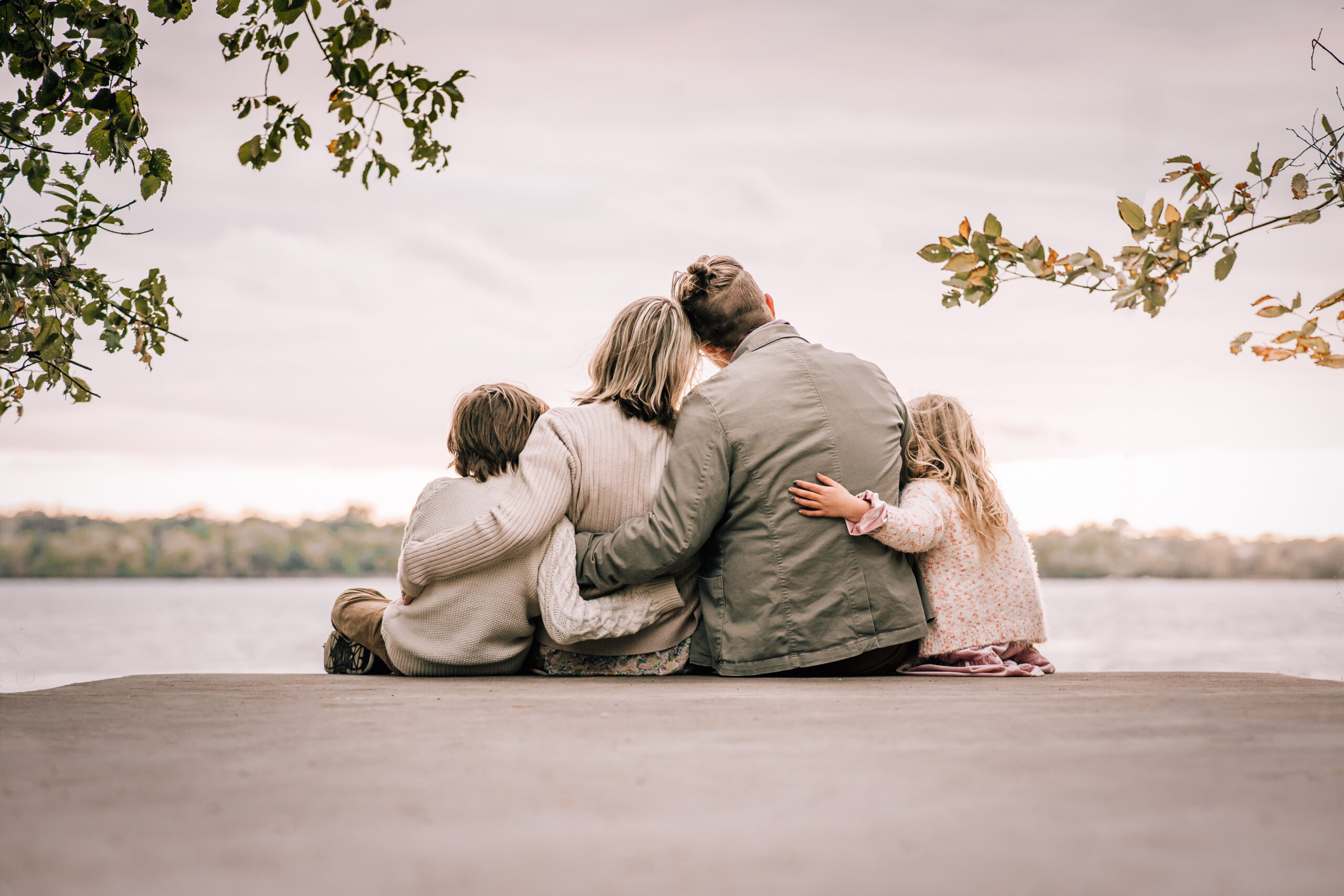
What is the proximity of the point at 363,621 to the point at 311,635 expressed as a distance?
96.4 ft

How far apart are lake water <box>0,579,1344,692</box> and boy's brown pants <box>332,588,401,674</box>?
883 mm

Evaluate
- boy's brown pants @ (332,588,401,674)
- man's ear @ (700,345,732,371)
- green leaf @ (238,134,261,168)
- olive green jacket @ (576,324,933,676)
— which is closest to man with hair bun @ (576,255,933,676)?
olive green jacket @ (576,324,933,676)

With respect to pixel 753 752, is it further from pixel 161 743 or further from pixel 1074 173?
pixel 1074 173

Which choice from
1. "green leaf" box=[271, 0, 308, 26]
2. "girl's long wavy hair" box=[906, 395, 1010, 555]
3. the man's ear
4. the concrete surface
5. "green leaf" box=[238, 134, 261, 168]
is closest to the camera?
the concrete surface

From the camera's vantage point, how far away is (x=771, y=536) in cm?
318

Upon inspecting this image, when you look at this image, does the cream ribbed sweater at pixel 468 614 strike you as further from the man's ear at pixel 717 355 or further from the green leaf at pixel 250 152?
the green leaf at pixel 250 152

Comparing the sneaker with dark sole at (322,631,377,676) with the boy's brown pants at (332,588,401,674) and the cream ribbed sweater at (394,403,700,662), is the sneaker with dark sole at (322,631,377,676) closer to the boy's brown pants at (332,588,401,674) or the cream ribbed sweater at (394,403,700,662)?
the boy's brown pants at (332,588,401,674)

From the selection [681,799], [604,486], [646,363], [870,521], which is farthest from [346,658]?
[681,799]

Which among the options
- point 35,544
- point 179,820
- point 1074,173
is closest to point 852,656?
point 179,820

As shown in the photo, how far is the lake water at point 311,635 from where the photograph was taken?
8.36 m

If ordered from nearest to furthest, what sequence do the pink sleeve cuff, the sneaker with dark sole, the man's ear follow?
1. the pink sleeve cuff
2. the sneaker with dark sole
3. the man's ear

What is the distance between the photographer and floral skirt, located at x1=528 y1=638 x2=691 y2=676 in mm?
3324

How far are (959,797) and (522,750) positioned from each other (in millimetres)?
719

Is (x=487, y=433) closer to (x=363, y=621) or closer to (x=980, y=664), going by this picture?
(x=363, y=621)
